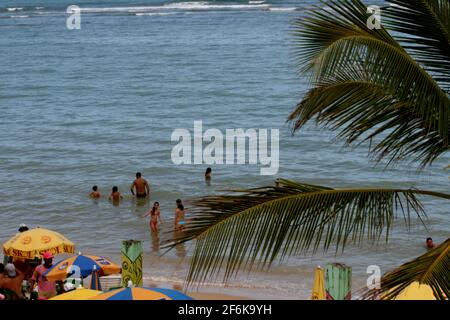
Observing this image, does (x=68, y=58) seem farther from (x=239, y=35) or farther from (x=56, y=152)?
(x=56, y=152)

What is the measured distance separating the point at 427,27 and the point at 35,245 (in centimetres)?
795

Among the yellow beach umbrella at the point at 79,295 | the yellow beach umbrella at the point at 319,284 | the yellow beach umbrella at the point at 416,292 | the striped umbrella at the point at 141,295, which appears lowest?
the yellow beach umbrella at the point at 319,284

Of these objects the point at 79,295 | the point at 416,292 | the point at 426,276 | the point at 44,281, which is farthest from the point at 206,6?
the point at 416,292

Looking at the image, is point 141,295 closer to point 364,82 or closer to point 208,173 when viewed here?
point 364,82

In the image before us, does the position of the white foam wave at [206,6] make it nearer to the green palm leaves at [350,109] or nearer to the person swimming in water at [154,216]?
the person swimming in water at [154,216]

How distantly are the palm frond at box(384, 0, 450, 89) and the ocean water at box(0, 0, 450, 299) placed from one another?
100cm

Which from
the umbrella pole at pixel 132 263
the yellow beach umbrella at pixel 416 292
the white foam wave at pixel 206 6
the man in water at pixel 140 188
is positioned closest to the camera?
the yellow beach umbrella at pixel 416 292

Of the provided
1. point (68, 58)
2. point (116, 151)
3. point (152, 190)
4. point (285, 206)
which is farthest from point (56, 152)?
point (68, 58)

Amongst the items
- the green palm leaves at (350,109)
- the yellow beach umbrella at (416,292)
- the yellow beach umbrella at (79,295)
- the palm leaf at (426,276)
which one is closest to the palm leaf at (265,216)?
the green palm leaves at (350,109)

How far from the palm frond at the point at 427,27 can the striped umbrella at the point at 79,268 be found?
22.1 ft

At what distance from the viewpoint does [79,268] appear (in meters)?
12.6

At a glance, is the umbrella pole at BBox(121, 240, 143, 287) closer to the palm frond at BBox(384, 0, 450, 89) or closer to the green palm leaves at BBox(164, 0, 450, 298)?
the green palm leaves at BBox(164, 0, 450, 298)

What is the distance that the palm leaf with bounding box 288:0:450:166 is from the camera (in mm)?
6801

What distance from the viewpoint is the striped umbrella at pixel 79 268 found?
12453 mm
